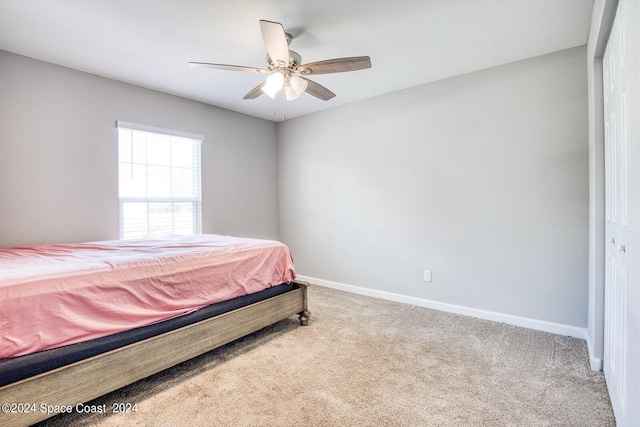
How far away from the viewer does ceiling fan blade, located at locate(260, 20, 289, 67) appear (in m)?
1.78

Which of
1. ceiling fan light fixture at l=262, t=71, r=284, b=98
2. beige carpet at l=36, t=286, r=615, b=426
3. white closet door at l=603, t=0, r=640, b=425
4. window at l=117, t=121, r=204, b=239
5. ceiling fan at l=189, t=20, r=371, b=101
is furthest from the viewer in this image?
window at l=117, t=121, r=204, b=239

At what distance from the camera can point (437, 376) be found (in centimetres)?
204

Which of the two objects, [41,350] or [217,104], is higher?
[217,104]

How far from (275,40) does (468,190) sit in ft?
7.56

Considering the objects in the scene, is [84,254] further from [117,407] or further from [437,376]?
[437,376]

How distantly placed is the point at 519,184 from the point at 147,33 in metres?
3.36

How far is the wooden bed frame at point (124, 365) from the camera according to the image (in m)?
1.42

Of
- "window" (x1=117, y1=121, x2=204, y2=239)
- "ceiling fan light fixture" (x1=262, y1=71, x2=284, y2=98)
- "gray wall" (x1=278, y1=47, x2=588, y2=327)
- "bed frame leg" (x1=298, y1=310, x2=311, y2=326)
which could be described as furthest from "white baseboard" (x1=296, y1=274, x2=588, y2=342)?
"ceiling fan light fixture" (x1=262, y1=71, x2=284, y2=98)

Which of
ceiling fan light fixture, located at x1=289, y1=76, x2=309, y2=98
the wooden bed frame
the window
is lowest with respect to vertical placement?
the wooden bed frame

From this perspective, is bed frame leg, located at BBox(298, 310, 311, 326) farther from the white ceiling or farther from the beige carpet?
the white ceiling

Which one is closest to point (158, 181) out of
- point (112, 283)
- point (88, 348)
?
point (112, 283)

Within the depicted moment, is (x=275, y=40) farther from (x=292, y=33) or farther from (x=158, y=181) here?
(x=158, y=181)

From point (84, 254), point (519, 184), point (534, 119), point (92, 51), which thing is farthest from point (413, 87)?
point (84, 254)

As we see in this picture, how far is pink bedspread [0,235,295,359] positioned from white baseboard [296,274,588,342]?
4.95 feet
